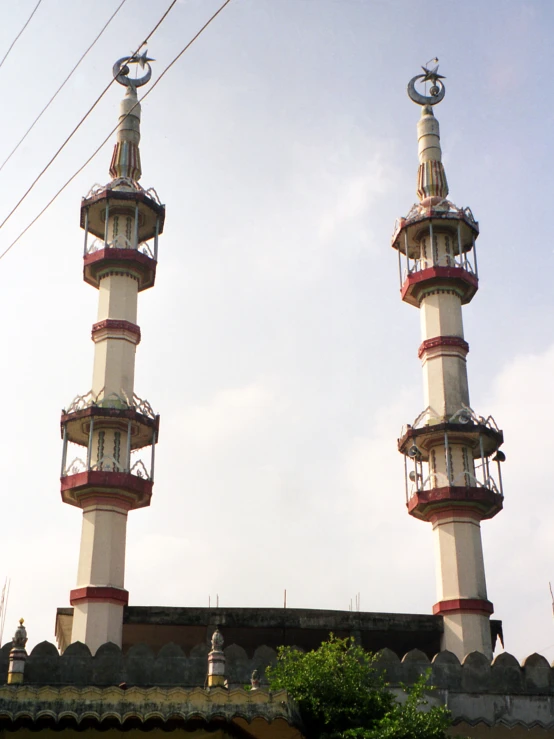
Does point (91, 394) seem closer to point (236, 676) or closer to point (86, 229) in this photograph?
point (86, 229)

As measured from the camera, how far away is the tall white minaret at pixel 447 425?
34.3m

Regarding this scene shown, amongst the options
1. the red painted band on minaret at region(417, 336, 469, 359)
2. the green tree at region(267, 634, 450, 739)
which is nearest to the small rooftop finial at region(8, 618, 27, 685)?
the green tree at region(267, 634, 450, 739)

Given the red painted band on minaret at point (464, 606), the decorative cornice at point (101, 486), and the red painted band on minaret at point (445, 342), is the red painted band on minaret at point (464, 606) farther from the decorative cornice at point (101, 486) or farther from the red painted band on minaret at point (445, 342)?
the decorative cornice at point (101, 486)

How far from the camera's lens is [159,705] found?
19.1 meters

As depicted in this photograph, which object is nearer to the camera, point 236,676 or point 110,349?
point 236,676

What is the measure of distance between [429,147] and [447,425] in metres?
13.1

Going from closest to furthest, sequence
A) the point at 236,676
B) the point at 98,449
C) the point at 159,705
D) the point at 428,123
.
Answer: the point at 159,705 → the point at 236,676 → the point at 98,449 → the point at 428,123

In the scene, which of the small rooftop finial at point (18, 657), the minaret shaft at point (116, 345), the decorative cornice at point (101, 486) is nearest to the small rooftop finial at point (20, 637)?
the small rooftop finial at point (18, 657)

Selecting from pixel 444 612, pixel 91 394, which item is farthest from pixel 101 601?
pixel 444 612

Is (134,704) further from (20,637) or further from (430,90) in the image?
(430,90)

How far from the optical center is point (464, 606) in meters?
33.7

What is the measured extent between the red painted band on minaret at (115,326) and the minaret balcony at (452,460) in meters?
10.9

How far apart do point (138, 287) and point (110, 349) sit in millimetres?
3324

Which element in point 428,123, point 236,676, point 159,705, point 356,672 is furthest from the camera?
point 428,123
